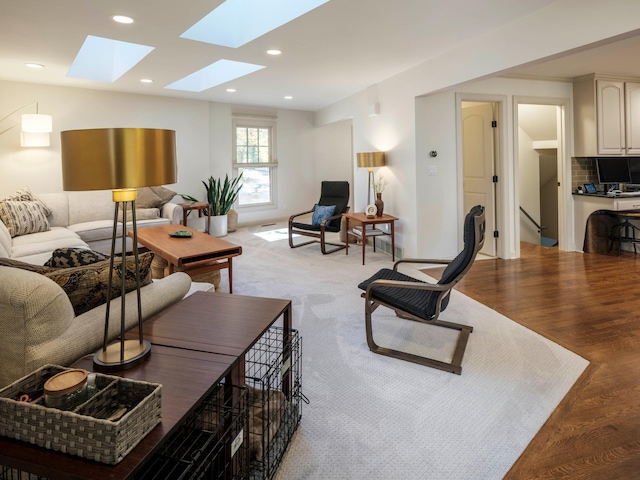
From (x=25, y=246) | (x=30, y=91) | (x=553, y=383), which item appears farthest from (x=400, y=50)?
(x=30, y=91)

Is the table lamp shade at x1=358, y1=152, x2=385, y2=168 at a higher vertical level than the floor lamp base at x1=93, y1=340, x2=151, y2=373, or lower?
higher

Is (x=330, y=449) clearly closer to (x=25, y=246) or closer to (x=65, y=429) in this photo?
(x=65, y=429)

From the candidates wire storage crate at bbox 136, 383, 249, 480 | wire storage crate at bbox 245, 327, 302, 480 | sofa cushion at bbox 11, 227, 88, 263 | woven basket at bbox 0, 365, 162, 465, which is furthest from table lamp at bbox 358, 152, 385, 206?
woven basket at bbox 0, 365, 162, 465

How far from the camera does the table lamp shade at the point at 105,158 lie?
1.18 metres

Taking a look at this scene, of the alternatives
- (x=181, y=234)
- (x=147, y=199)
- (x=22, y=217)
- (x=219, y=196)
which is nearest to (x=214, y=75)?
(x=147, y=199)

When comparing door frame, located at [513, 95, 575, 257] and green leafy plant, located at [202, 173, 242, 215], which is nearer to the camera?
door frame, located at [513, 95, 575, 257]

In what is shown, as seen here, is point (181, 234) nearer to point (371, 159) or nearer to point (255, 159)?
point (371, 159)

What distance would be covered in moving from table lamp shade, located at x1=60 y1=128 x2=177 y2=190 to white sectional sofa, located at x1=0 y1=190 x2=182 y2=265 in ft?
11.7

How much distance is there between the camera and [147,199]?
599cm

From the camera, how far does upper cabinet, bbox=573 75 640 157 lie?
210 inches

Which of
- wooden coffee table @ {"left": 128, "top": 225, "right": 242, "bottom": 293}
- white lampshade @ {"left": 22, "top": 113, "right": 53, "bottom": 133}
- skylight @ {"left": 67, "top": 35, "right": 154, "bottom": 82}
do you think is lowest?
wooden coffee table @ {"left": 128, "top": 225, "right": 242, "bottom": 293}

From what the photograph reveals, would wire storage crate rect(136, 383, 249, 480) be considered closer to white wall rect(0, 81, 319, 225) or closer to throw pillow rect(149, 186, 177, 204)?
throw pillow rect(149, 186, 177, 204)

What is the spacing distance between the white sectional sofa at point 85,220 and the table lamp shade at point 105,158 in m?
3.56

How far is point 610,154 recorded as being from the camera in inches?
215
